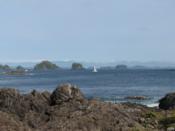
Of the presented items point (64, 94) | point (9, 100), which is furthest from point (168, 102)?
point (9, 100)

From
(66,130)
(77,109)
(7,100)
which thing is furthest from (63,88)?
(66,130)

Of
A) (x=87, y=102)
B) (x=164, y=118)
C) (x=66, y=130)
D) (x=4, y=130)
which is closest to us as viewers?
(x=4, y=130)

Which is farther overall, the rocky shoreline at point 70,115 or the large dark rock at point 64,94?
the large dark rock at point 64,94

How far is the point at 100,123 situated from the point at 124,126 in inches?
46.2

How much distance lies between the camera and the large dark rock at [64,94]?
37000 millimetres

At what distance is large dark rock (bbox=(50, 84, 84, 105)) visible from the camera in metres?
37.0

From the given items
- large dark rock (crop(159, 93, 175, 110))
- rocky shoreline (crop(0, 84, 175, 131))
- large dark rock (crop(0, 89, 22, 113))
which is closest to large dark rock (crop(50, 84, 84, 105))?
rocky shoreline (crop(0, 84, 175, 131))

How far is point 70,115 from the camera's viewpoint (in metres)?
29.2

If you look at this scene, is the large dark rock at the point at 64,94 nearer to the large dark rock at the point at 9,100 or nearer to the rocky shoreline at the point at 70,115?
the rocky shoreline at the point at 70,115

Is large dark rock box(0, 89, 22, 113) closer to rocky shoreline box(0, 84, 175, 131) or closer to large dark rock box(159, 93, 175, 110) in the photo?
rocky shoreline box(0, 84, 175, 131)

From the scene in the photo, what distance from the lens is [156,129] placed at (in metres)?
31.2

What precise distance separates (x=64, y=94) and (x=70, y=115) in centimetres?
882

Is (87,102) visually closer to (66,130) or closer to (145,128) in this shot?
(145,128)

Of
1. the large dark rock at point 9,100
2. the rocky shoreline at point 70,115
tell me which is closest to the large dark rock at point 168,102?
the rocky shoreline at point 70,115
